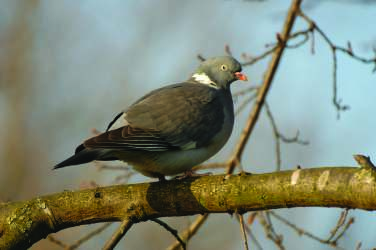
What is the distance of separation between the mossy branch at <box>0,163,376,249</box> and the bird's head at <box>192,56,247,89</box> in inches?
70.6

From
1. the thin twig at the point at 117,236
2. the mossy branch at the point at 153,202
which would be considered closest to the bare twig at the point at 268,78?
the mossy branch at the point at 153,202

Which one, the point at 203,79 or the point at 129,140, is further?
the point at 203,79

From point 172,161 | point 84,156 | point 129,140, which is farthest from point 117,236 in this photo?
point 172,161

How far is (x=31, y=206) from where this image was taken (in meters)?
3.45

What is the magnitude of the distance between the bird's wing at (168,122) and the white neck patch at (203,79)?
42 centimetres

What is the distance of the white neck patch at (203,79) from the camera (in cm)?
505

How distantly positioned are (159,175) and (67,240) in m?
3.63

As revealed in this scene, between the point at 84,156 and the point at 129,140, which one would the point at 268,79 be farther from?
the point at 84,156

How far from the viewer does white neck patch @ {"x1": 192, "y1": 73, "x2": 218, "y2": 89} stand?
505 cm

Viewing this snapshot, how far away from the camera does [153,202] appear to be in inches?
134

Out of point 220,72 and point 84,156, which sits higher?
point 220,72

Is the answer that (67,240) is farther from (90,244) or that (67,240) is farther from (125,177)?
(125,177)

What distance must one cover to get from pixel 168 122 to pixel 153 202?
913 millimetres

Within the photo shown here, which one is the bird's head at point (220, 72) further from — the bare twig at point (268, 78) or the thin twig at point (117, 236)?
the thin twig at point (117, 236)
